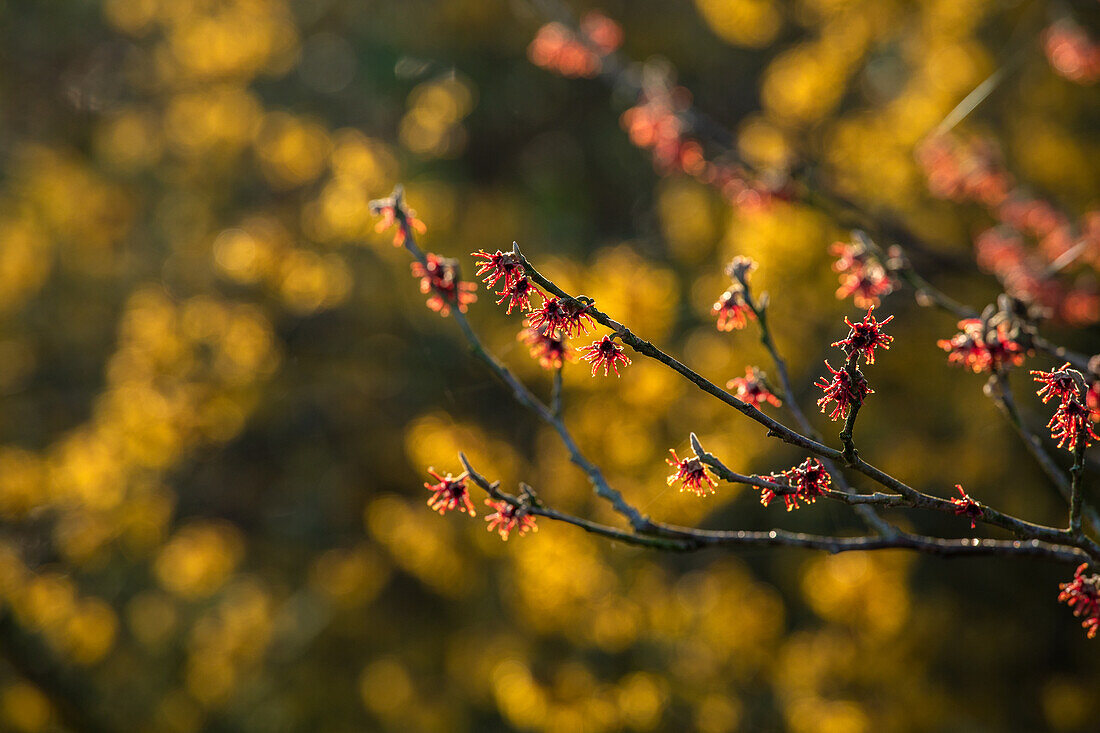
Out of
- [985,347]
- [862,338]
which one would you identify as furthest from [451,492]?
[985,347]

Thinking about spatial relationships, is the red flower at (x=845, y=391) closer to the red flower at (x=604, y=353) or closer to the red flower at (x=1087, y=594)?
the red flower at (x=604, y=353)

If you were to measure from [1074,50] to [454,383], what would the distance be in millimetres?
3085

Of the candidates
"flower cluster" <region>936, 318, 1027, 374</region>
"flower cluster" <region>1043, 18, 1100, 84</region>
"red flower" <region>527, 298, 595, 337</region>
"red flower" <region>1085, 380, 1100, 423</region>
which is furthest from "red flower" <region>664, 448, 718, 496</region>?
"flower cluster" <region>1043, 18, 1100, 84</region>

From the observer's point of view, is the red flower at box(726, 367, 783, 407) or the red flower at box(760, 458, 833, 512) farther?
the red flower at box(726, 367, 783, 407)

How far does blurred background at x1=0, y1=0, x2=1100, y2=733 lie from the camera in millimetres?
2729

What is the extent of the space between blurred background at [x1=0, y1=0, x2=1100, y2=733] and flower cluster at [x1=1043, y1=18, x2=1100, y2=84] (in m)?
0.38

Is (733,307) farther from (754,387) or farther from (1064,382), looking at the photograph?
(1064,382)

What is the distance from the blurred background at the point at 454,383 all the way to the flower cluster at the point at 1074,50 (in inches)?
15.1

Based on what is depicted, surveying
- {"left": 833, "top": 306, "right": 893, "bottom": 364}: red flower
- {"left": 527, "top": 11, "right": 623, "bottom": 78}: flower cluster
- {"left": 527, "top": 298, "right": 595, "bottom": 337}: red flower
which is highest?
{"left": 527, "top": 11, "right": 623, "bottom": 78}: flower cluster

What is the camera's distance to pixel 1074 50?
2377mm

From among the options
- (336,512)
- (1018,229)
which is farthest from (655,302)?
(336,512)

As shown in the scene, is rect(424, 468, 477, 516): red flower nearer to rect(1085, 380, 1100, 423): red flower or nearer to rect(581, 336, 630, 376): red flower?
rect(581, 336, 630, 376): red flower

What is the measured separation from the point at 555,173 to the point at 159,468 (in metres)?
3.02

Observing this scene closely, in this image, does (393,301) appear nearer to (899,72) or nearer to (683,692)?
(683,692)
